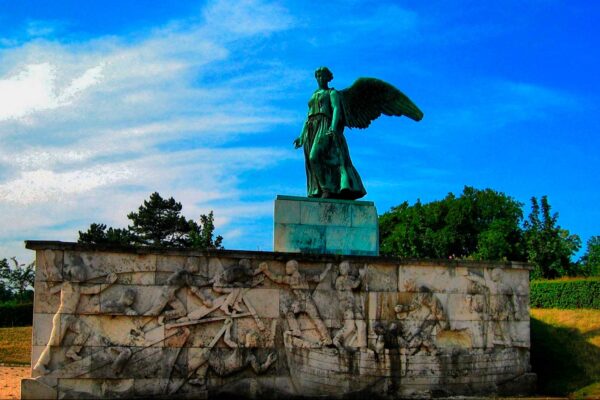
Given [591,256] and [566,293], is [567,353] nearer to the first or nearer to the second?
[566,293]

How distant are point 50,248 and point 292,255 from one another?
15.9ft

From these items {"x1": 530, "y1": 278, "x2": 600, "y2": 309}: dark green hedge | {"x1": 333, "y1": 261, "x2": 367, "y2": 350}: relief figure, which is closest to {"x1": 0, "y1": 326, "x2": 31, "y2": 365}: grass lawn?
{"x1": 333, "y1": 261, "x2": 367, "y2": 350}: relief figure

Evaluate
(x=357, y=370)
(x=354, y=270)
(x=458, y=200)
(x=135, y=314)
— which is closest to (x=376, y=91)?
(x=354, y=270)

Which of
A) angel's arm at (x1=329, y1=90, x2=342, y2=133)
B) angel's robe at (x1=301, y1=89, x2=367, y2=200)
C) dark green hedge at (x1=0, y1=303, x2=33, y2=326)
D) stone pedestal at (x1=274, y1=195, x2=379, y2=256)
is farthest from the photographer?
dark green hedge at (x1=0, y1=303, x2=33, y2=326)

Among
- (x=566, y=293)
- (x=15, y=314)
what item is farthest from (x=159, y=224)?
(x=566, y=293)

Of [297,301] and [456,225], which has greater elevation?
[456,225]

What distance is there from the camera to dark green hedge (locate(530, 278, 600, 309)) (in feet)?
86.6

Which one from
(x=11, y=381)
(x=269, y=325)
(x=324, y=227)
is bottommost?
(x=11, y=381)

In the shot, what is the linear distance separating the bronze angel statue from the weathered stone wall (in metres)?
2.55

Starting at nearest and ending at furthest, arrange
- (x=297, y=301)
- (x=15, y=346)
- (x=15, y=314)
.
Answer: (x=297, y=301)
(x=15, y=346)
(x=15, y=314)

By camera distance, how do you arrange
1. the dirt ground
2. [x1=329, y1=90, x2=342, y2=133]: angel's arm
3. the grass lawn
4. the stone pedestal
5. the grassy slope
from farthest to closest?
the grass lawn
[x1=329, y1=90, x2=342, y2=133]: angel's arm
the stone pedestal
the grassy slope
the dirt ground

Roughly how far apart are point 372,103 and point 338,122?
1.36 metres

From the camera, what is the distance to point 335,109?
18.8 metres

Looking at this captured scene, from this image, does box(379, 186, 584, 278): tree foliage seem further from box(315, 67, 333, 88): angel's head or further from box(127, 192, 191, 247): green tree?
box(315, 67, 333, 88): angel's head
